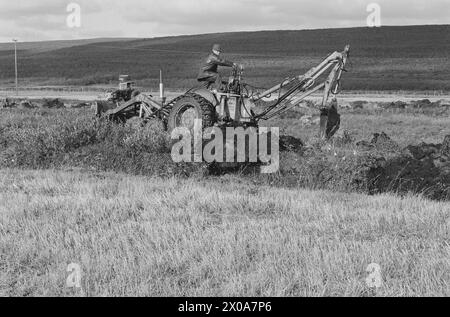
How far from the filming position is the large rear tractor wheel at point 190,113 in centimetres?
1557

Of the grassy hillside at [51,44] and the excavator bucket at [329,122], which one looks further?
the grassy hillside at [51,44]

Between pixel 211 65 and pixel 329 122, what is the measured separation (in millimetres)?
3798

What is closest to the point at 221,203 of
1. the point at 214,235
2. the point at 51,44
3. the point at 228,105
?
the point at 214,235

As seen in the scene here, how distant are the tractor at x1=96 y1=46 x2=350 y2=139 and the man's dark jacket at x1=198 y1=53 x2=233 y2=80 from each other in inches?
11.7

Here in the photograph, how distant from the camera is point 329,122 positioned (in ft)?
58.5

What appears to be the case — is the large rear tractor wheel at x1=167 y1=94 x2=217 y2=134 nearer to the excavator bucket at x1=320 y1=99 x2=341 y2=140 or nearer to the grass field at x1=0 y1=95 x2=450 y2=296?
the grass field at x1=0 y1=95 x2=450 y2=296

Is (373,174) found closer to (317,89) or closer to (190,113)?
(190,113)

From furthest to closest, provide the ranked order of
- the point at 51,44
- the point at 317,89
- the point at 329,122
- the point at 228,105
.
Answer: the point at 51,44 → the point at 329,122 → the point at 317,89 → the point at 228,105

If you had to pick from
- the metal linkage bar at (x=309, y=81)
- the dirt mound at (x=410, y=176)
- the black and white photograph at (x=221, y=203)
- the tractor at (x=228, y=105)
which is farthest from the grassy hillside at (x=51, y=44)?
the dirt mound at (x=410, y=176)

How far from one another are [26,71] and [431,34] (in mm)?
50837

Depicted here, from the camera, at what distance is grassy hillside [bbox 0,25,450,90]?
216ft

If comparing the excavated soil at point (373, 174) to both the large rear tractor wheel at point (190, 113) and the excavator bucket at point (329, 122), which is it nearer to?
the large rear tractor wheel at point (190, 113)

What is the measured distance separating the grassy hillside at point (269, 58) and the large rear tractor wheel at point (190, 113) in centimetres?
4217
